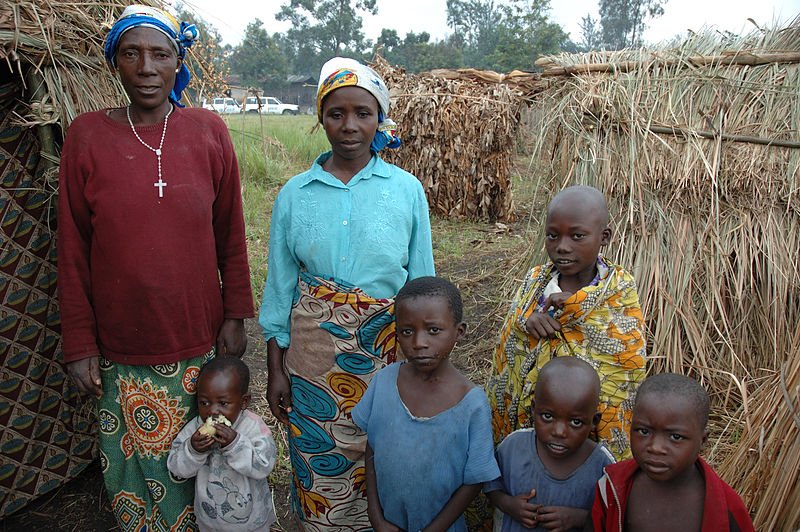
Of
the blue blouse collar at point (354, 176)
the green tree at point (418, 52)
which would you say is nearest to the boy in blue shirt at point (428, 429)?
the blue blouse collar at point (354, 176)

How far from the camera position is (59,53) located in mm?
2393

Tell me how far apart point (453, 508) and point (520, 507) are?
0.21m

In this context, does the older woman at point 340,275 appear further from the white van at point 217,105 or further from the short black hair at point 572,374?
the white van at point 217,105

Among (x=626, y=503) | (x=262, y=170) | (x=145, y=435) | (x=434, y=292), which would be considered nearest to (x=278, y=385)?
(x=145, y=435)

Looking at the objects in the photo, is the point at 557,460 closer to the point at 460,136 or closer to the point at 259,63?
the point at 460,136

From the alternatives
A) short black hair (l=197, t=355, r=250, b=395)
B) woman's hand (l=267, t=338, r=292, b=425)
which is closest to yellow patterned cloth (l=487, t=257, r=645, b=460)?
woman's hand (l=267, t=338, r=292, b=425)

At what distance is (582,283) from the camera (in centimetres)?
205

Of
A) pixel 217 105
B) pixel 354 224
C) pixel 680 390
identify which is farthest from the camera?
pixel 217 105

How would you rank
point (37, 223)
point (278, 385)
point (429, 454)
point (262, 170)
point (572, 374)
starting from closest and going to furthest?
point (572, 374) → point (429, 454) → point (278, 385) → point (37, 223) → point (262, 170)

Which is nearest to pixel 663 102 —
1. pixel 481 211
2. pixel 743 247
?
pixel 743 247

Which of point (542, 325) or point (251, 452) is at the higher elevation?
point (542, 325)

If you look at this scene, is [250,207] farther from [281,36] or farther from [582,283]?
[281,36]

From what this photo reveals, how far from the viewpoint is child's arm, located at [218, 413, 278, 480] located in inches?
83.0

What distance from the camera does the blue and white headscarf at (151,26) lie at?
6.41 ft
